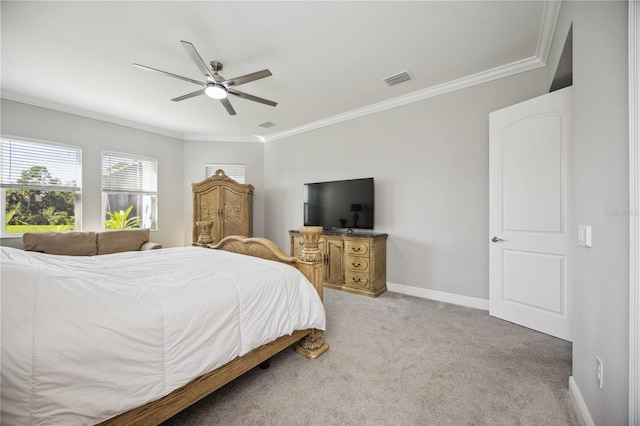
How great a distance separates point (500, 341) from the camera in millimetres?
2242

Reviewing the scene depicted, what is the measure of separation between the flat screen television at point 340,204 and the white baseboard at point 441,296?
0.97m

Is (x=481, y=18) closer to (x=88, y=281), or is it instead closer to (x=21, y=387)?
(x=88, y=281)

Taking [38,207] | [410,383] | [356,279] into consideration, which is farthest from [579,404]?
[38,207]

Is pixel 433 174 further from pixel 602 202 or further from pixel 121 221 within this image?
Answer: pixel 121 221

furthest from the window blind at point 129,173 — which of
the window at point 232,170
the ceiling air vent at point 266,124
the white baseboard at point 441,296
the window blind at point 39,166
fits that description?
the white baseboard at point 441,296

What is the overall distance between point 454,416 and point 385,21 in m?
2.87

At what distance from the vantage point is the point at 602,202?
1229 millimetres

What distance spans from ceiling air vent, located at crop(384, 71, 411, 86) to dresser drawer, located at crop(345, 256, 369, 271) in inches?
90.1

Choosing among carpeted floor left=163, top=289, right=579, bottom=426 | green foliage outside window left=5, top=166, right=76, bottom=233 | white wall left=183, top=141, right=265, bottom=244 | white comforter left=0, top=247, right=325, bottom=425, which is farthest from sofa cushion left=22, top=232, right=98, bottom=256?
carpeted floor left=163, top=289, right=579, bottom=426

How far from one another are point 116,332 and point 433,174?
11.3 feet

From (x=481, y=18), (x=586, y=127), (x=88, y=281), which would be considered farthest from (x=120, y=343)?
(x=481, y=18)

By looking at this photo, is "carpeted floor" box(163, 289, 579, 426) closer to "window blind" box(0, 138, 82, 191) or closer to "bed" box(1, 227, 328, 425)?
"bed" box(1, 227, 328, 425)

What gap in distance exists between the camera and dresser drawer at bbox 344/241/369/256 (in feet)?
11.5

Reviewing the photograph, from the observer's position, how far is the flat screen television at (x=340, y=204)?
377cm
